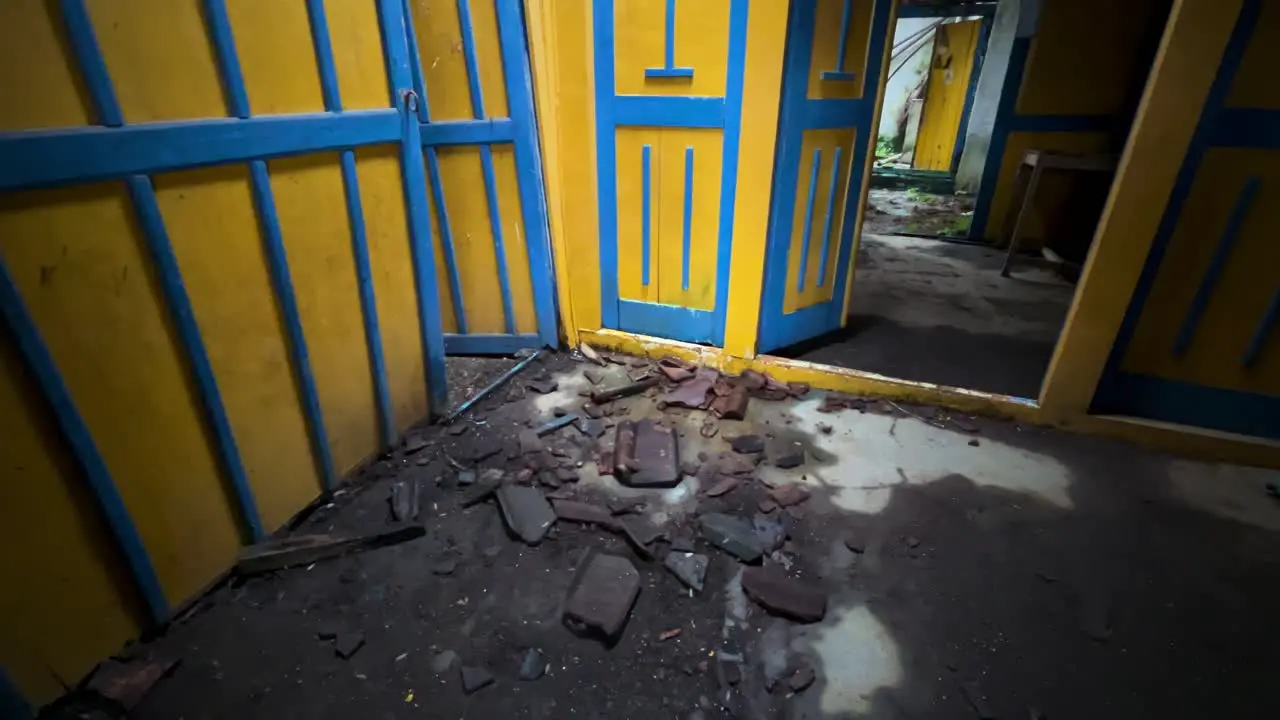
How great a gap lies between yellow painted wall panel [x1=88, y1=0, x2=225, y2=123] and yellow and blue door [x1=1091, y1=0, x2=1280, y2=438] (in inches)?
148

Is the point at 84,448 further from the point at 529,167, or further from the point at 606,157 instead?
the point at 606,157

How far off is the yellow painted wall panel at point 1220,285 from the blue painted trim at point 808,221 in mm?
1670

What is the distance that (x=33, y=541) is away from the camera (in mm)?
1483

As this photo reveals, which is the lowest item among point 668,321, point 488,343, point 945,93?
point 488,343

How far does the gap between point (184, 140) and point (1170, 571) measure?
3.76 m

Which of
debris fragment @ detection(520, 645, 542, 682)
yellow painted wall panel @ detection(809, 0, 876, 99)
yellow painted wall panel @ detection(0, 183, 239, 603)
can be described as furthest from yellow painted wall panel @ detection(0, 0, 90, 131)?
yellow painted wall panel @ detection(809, 0, 876, 99)

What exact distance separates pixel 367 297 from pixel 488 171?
1.23 meters

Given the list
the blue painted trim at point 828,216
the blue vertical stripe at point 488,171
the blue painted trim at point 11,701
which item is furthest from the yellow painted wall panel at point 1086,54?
the blue painted trim at point 11,701

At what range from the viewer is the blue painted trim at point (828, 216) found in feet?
11.0

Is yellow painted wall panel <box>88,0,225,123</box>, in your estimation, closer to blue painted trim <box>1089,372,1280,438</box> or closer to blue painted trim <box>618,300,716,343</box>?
blue painted trim <box>618,300,716,343</box>

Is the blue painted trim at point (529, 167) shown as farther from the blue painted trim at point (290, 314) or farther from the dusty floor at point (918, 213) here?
the dusty floor at point (918, 213)

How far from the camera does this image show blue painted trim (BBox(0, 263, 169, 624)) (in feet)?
4.52

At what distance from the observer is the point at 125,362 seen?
5.35 feet

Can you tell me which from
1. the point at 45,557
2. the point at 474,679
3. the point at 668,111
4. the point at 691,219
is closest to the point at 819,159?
the point at 691,219
